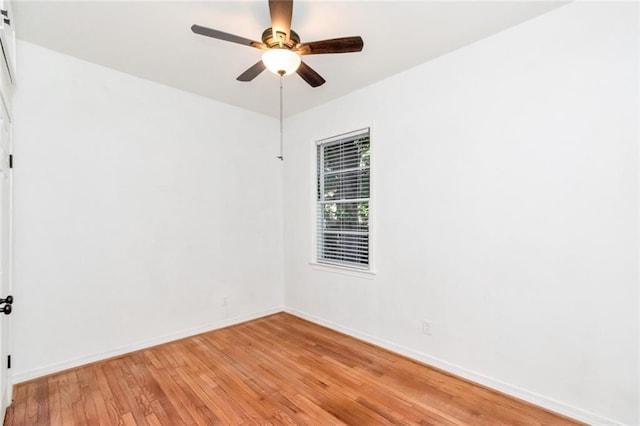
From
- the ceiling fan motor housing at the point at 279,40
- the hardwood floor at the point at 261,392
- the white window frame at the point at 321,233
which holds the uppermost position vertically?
the ceiling fan motor housing at the point at 279,40

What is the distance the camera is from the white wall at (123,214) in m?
2.59

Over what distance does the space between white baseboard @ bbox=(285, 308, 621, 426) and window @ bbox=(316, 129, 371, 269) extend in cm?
80

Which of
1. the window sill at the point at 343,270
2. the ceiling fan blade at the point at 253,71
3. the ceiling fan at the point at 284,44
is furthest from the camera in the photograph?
the window sill at the point at 343,270

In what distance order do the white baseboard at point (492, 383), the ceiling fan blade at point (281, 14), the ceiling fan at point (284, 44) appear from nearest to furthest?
the ceiling fan blade at point (281, 14) → the ceiling fan at point (284, 44) → the white baseboard at point (492, 383)

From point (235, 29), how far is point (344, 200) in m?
2.07

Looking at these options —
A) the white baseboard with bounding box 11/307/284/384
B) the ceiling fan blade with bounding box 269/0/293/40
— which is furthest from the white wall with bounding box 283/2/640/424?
the white baseboard with bounding box 11/307/284/384

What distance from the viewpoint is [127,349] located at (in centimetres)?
305

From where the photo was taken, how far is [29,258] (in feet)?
8.38

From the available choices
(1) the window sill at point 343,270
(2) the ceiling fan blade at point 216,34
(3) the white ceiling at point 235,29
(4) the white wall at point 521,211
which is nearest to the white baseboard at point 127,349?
(1) the window sill at point 343,270

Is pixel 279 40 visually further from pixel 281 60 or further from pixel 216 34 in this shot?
pixel 216 34

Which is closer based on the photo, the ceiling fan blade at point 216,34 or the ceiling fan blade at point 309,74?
the ceiling fan blade at point 216,34

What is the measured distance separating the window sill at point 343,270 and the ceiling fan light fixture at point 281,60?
2.16 m

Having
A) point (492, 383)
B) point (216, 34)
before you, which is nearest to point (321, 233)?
point (492, 383)

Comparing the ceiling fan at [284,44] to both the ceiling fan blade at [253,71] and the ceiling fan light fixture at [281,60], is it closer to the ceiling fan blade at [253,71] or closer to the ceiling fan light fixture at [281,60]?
the ceiling fan light fixture at [281,60]
